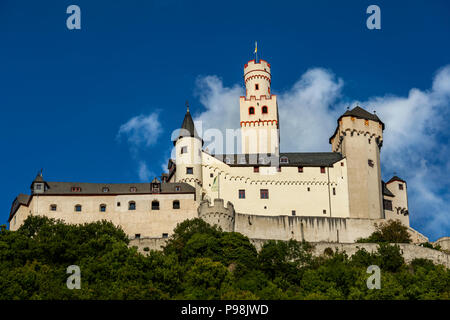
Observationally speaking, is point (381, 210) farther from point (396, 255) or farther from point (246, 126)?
point (246, 126)

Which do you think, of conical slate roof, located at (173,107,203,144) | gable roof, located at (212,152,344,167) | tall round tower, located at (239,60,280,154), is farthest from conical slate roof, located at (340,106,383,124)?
conical slate roof, located at (173,107,203,144)

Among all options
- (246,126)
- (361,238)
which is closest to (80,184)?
(246,126)

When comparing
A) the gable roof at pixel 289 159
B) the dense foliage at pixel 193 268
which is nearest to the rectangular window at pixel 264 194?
the gable roof at pixel 289 159

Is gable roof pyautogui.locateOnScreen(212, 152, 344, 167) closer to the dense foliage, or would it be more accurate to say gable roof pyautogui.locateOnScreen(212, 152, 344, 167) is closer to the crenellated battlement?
the crenellated battlement

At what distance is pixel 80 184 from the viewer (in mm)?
77062

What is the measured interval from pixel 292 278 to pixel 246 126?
2618cm

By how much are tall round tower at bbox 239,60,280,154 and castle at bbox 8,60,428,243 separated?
115 mm

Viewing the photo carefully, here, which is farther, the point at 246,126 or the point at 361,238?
the point at 246,126

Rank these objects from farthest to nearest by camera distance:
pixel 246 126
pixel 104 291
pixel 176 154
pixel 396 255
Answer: pixel 246 126, pixel 176 154, pixel 396 255, pixel 104 291

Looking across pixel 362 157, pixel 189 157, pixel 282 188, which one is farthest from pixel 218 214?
pixel 362 157

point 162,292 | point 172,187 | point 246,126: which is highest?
point 246,126

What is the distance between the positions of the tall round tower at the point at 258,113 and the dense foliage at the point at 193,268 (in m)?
17.5

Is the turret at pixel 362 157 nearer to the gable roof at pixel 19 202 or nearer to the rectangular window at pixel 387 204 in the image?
the rectangular window at pixel 387 204

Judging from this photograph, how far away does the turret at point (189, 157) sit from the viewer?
78.9 m
